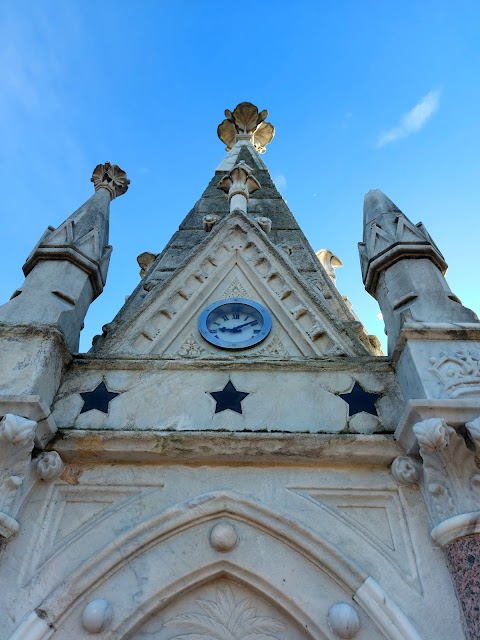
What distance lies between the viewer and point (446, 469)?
357 centimetres

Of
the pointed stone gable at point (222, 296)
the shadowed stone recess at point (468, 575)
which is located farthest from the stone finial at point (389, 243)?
the shadowed stone recess at point (468, 575)

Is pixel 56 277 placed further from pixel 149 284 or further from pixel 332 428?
pixel 332 428

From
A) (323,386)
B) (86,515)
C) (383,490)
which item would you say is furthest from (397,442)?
(86,515)

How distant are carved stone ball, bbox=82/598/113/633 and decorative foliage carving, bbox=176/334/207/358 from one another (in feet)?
7.20

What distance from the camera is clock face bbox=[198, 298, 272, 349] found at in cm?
520

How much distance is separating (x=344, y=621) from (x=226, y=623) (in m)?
0.75

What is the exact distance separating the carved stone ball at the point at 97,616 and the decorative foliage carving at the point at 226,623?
381 millimetres

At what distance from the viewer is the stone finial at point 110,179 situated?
6.97 m

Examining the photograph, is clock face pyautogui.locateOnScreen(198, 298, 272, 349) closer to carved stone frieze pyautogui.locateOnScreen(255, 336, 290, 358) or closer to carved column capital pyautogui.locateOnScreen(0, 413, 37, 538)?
carved stone frieze pyautogui.locateOnScreen(255, 336, 290, 358)

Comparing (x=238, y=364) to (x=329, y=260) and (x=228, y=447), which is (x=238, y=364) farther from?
(x=329, y=260)

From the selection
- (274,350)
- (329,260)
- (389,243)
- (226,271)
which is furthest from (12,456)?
(329,260)

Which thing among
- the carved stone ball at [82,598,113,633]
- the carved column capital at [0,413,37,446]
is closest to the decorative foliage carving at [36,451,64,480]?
the carved column capital at [0,413,37,446]

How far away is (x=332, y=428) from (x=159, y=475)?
1277 mm

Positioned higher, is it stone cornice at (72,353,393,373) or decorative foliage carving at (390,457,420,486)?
stone cornice at (72,353,393,373)
